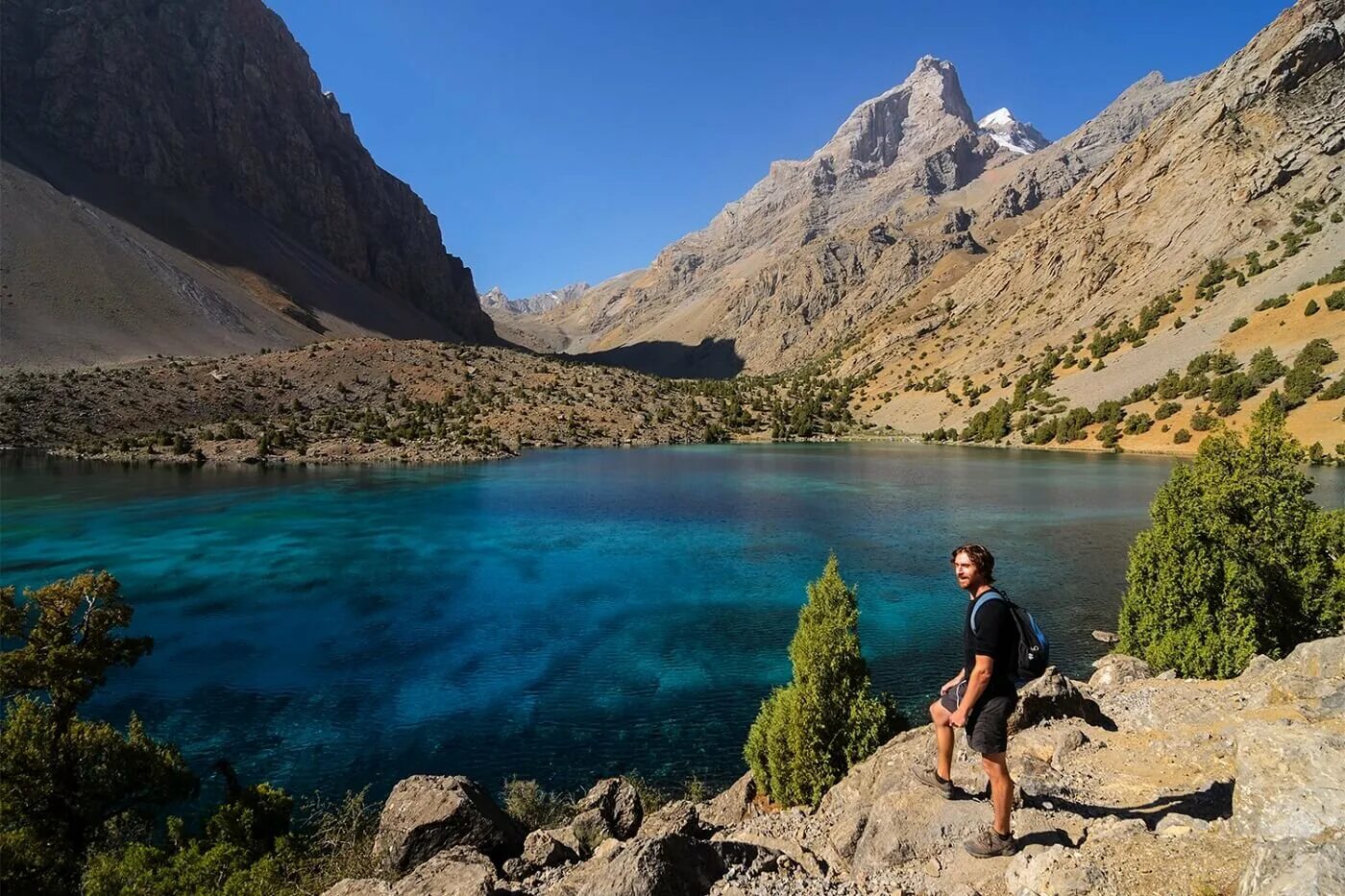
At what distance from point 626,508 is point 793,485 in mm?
16054

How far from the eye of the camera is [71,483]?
169 feet

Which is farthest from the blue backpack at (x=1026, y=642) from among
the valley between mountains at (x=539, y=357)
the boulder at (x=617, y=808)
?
the valley between mountains at (x=539, y=357)

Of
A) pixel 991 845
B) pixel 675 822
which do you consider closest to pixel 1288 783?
pixel 991 845

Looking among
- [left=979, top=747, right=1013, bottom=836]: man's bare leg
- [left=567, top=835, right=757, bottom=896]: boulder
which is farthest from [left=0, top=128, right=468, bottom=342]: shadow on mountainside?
[left=979, top=747, right=1013, bottom=836]: man's bare leg

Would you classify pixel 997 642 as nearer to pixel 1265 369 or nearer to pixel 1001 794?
pixel 1001 794

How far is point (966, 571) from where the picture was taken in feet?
24.5

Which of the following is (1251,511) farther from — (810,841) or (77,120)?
(77,120)

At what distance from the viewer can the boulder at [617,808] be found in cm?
1016

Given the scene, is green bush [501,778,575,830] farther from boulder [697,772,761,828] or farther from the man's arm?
the man's arm

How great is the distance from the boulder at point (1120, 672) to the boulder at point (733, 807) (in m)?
8.24

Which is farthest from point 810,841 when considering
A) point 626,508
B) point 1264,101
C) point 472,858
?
point 1264,101

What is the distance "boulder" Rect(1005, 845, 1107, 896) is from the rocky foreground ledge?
0.02 meters

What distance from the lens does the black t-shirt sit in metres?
7.11

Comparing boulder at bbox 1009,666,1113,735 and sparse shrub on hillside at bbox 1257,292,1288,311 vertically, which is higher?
sparse shrub on hillside at bbox 1257,292,1288,311
